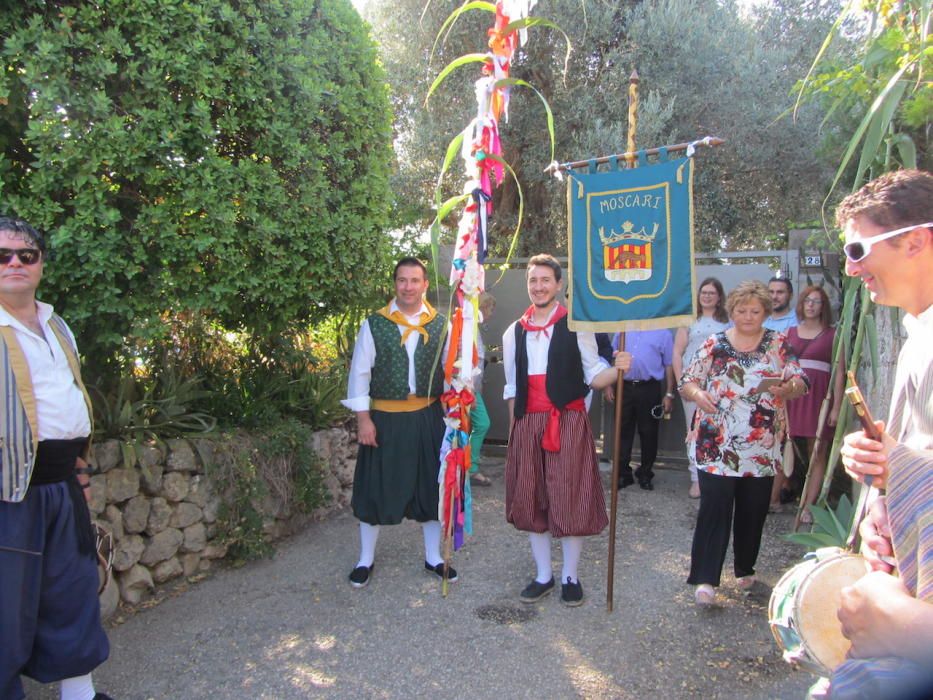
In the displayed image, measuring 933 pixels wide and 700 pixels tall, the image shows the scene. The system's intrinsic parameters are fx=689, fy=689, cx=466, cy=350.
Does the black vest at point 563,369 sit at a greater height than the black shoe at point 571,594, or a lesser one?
greater

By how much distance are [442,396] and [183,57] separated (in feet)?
7.02

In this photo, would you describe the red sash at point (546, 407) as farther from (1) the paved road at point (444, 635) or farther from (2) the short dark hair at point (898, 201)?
(2) the short dark hair at point (898, 201)

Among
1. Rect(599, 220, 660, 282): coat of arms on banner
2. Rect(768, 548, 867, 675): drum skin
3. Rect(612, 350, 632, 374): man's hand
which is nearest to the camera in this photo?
Rect(768, 548, 867, 675): drum skin

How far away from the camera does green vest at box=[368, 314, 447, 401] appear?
4.10 meters

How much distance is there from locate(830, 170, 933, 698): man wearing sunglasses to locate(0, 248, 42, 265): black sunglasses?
2765 millimetres

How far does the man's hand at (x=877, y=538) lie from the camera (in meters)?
1.64

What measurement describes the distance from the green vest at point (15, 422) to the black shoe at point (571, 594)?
269 centimetres

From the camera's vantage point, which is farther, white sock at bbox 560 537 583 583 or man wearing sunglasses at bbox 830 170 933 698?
white sock at bbox 560 537 583 583

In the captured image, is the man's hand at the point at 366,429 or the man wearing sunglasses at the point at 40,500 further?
the man's hand at the point at 366,429

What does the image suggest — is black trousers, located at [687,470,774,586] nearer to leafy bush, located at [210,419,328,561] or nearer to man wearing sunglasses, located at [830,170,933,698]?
man wearing sunglasses, located at [830,170,933,698]

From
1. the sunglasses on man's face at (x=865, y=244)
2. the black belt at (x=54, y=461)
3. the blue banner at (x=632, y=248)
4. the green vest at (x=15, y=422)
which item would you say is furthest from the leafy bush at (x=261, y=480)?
the sunglasses on man's face at (x=865, y=244)

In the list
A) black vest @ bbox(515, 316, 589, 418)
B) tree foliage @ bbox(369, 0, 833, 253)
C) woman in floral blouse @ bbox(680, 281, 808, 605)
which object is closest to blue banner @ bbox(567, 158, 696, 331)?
black vest @ bbox(515, 316, 589, 418)

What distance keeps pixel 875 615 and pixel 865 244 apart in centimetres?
87

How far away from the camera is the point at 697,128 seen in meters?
8.37
